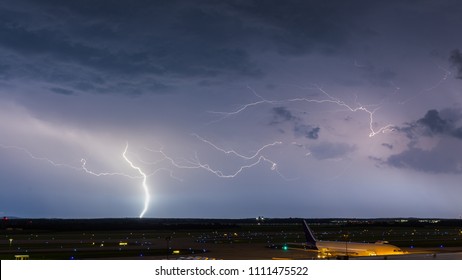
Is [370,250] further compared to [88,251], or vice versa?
[88,251]
